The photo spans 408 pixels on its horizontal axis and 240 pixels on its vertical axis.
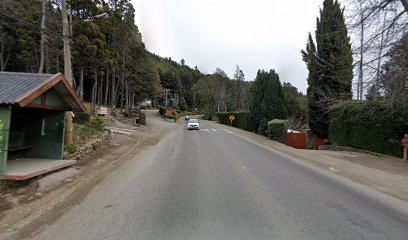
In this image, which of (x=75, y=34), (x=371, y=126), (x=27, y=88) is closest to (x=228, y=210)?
(x=27, y=88)

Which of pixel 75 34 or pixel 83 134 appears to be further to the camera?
pixel 75 34

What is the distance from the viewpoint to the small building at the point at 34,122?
27.7 feet

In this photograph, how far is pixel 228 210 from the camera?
5965 millimetres

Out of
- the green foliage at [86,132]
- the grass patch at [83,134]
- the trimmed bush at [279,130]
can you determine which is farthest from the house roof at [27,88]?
the trimmed bush at [279,130]

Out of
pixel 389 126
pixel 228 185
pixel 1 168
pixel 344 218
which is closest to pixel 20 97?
pixel 1 168

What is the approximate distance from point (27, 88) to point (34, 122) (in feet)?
10.0

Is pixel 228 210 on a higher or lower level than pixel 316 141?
lower

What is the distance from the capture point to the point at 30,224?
5379mm

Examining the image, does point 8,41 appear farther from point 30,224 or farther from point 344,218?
point 344,218

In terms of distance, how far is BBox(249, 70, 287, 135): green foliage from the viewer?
35938mm

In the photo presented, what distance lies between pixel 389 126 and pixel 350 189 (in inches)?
394

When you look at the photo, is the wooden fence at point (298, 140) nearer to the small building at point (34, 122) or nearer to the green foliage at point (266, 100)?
the green foliage at point (266, 100)

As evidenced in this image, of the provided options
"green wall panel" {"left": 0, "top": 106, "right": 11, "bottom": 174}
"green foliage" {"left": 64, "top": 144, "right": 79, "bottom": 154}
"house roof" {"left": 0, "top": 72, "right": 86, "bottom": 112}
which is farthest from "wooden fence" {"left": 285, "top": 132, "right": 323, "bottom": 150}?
"green wall panel" {"left": 0, "top": 106, "right": 11, "bottom": 174}

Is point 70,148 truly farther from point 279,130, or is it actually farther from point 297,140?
point 279,130
